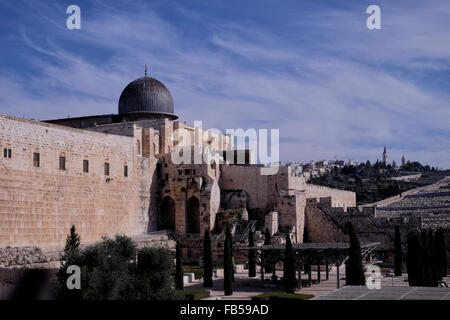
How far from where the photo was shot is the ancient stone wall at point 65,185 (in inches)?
912

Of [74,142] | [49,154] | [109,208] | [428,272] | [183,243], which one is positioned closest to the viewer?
[428,272]

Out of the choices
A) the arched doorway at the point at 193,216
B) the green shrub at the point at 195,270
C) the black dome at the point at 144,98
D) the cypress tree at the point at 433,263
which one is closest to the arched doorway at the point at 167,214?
the arched doorway at the point at 193,216

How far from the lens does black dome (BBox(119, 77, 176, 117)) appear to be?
36250 millimetres

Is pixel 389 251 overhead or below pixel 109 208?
below

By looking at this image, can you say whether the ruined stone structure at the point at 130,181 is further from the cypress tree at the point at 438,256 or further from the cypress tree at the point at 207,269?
the cypress tree at the point at 438,256

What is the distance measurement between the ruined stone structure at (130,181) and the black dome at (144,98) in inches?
2.4

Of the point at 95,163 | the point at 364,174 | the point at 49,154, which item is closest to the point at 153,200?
the point at 95,163

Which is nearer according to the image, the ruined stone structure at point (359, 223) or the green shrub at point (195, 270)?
the green shrub at point (195, 270)

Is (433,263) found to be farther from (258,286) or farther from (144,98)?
(144,98)

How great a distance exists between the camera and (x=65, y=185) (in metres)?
26.2

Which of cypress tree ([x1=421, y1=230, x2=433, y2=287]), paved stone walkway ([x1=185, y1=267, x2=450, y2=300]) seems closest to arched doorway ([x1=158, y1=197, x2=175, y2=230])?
paved stone walkway ([x1=185, y1=267, x2=450, y2=300])

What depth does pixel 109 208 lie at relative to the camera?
2930cm
